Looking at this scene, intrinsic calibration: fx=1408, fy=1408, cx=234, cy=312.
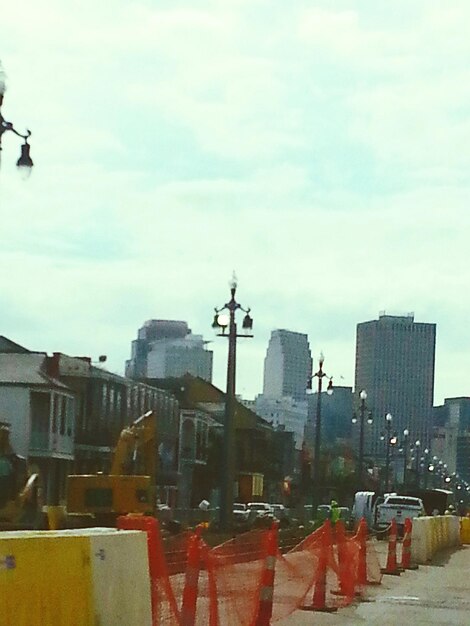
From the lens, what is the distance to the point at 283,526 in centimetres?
5378

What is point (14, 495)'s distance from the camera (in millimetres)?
32531

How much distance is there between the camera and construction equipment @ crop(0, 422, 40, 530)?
31453 millimetres

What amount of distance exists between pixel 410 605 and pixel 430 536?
53.1 feet

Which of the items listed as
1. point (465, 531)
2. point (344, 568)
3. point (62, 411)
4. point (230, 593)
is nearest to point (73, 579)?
point (230, 593)

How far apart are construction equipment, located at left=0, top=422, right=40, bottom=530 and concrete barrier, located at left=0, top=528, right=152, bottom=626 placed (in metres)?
20.5

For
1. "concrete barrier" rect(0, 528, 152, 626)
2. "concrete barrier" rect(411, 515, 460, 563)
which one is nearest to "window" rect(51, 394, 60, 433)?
"concrete barrier" rect(411, 515, 460, 563)

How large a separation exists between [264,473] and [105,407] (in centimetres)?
4691

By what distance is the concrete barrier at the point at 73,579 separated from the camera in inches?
324

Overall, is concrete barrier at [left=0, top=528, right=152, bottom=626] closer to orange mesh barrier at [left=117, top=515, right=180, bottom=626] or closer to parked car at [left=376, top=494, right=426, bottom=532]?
orange mesh barrier at [left=117, top=515, right=180, bottom=626]

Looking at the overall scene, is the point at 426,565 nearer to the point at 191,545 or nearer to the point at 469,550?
the point at 469,550

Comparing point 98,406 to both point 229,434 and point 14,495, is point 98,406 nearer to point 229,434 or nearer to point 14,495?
point 229,434

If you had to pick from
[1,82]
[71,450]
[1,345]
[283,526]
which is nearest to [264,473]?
[1,345]

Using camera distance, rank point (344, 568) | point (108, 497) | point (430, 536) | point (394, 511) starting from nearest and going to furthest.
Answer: point (344, 568) → point (430, 536) → point (108, 497) → point (394, 511)

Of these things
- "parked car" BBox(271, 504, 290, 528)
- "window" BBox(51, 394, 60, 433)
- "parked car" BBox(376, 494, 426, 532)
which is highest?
"window" BBox(51, 394, 60, 433)
